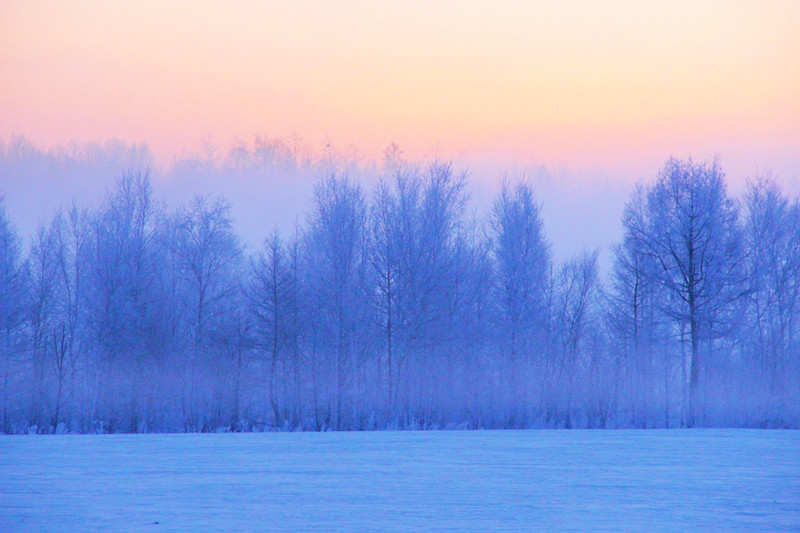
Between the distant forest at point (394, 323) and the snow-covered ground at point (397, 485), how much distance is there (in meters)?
10.2

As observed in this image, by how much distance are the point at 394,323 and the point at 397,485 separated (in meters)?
18.4

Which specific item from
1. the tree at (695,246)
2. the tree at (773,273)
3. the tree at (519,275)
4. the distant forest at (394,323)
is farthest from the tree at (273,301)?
the tree at (773,273)

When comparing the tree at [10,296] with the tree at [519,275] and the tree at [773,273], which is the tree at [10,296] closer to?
the tree at [519,275]

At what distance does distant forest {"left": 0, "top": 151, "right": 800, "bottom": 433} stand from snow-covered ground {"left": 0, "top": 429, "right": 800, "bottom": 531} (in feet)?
33.6

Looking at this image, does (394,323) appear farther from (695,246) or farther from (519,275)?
Answer: (695,246)

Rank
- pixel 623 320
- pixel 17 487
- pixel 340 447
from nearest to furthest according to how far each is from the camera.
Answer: pixel 17 487 < pixel 340 447 < pixel 623 320

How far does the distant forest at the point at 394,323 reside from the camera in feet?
88.5

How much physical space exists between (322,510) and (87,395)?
70.9 ft

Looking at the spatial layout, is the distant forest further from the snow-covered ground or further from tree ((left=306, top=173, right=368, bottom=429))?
the snow-covered ground

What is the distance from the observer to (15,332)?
2962 centimetres

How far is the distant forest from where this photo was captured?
27.0m

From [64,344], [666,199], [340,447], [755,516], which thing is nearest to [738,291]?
[666,199]

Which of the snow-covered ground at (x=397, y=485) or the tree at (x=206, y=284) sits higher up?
the tree at (x=206, y=284)

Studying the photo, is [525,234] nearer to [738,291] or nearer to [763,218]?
[738,291]
